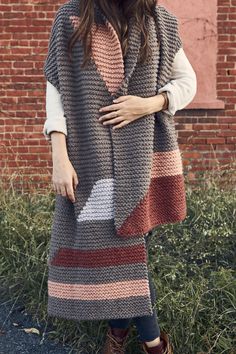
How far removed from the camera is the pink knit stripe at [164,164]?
2.83 m

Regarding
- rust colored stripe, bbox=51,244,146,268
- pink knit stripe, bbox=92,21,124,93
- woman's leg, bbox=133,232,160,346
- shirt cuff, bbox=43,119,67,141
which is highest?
pink knit stripe, bbox=92,21,124,93

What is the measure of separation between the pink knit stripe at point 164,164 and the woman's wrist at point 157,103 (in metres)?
0.19

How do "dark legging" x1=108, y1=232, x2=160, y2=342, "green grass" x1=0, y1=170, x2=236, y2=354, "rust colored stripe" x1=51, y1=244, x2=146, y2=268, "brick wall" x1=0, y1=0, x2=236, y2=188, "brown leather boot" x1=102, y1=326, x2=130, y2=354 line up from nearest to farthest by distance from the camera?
"rust colored stripe" x1=51, y1=244, x2=146, y2=268 < "dark legging" x1=108, y1=232, x2=160, y2=342 < "brown leather boot" x1=102, y1=326, x2=130, y2=354 < "green grass" x1=0, y1=170, x2=236, y2=354 < "brick wall" x1=0, y1=0, x2=236, y2=188

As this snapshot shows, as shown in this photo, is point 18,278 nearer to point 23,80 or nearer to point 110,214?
point 110,214

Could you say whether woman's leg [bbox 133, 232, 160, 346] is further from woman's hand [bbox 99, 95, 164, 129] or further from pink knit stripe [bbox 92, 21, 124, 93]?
pink knit stripe [bbox 92, 21, 124, 93]

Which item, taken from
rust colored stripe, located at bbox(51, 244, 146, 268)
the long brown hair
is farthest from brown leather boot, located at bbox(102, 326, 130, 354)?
the long brown hair

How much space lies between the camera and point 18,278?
3994 mm

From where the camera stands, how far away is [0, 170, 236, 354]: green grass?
11.1 feet

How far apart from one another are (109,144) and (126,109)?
0.16 m

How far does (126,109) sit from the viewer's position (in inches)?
106

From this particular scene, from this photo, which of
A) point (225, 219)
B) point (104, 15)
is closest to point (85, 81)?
point (104, 15)

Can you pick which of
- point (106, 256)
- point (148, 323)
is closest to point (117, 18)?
point (106, 256)

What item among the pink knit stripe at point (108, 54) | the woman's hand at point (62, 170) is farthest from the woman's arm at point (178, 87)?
the woman's hand at point (62, 170)

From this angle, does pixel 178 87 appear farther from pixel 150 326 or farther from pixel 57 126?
pixel 150 326
